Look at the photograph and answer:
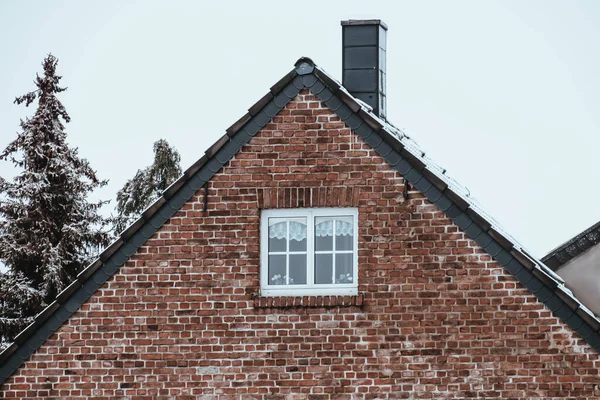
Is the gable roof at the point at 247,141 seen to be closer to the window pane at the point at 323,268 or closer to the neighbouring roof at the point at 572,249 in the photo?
the window pane at the point at 323,268

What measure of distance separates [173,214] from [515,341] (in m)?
4.27

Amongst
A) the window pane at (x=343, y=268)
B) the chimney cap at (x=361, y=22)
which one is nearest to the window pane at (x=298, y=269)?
the window pane at (x=343, y=268)

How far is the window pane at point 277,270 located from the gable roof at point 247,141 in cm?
126

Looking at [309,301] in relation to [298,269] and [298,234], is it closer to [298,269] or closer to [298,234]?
[298,269]

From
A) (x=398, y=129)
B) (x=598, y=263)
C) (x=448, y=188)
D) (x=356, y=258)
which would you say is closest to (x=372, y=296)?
(x=356, y=258)

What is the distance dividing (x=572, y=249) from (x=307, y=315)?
7494mm

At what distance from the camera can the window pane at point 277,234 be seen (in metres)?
15.9

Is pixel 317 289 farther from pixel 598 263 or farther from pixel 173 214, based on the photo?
pixel 598 263

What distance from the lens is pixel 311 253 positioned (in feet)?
51.8

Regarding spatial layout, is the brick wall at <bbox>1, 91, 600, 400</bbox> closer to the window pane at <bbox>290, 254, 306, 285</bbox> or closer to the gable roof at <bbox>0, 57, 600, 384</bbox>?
the gable roof at <bbox>0, 57, 600, 384</bbox>

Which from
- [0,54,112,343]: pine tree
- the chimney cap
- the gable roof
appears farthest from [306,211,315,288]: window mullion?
[0,54,112,343]: pine tree

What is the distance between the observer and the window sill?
15.6 meters

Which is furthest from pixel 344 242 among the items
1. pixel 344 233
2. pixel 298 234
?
pixel 298 234

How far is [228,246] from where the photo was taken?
52.1ft
